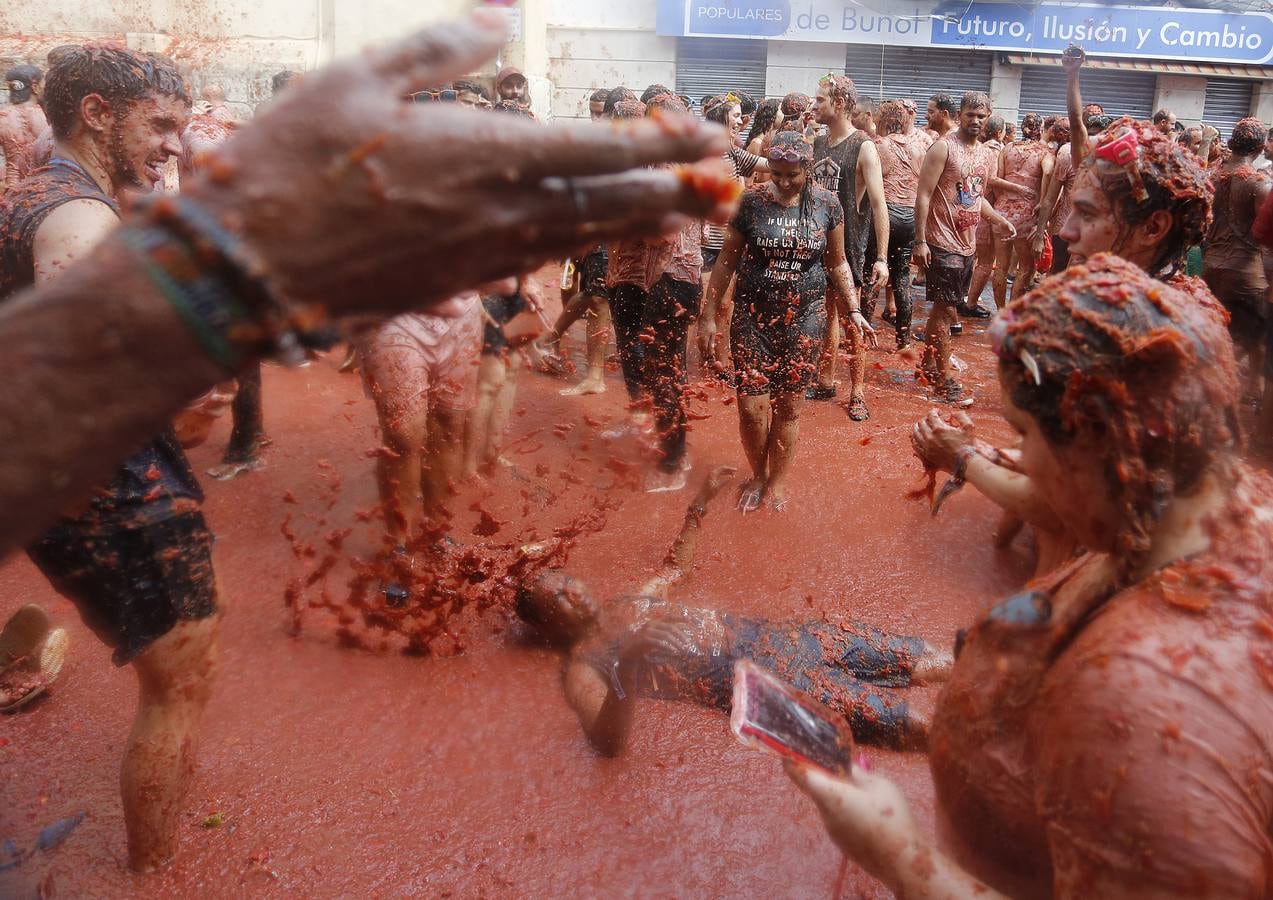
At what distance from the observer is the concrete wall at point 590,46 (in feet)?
61.9

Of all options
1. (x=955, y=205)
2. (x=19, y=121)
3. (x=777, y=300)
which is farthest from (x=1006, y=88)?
(x=19, y=121)

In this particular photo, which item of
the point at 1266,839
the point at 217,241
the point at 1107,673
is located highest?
the point at 217,241

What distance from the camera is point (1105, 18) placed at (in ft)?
69.5

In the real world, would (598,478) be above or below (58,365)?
below

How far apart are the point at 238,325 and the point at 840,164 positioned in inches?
284

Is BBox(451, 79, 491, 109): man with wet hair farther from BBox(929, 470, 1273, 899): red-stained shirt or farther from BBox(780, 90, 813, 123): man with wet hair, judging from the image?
BBox(929, 470, 1273, 899): red-stained shirt

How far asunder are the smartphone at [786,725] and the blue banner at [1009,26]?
66.9ft

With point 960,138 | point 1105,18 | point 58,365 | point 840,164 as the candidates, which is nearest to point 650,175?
point 58,365

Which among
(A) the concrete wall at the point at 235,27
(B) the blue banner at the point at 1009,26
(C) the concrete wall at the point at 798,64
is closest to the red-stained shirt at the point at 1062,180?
(A) the concrete wall at the point at 235,27

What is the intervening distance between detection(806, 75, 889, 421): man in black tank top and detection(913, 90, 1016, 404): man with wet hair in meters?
0.53

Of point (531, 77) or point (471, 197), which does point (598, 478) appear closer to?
point (471, 197)

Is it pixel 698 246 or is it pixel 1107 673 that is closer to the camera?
pixel 1107 673

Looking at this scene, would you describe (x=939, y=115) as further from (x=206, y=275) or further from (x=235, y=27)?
(x=235, y=27)

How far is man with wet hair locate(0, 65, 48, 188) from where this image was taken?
8.43 metres
